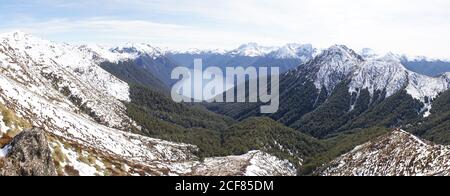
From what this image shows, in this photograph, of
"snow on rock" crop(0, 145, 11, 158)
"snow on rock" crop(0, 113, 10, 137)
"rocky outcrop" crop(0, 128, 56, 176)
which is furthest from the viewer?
"snow on rock" crop(0, 113, 10, 137)

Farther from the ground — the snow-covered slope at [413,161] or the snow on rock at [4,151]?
the snow on rock at [4,151]

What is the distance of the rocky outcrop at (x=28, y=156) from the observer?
76.6 meters

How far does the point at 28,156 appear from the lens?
78.2 metres

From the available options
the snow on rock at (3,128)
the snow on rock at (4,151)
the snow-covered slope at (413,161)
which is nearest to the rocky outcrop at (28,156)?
the snow on rock at (4,151)

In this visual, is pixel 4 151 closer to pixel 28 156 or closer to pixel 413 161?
pixel 28 156

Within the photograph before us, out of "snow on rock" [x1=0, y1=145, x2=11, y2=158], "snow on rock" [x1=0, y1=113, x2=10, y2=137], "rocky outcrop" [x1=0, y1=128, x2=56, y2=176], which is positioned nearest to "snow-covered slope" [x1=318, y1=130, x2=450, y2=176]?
"rocky outcrop" [x1=0, y1=128, x2=56, y2=176]

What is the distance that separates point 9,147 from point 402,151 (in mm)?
153607

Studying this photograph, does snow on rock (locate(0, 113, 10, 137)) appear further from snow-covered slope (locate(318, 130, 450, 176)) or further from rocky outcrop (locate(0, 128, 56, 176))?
snow-covered slope (locate(318, 130, 450, 176))

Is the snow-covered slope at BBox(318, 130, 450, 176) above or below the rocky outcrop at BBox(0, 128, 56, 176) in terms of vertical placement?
below

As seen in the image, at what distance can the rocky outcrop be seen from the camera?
3017 inches

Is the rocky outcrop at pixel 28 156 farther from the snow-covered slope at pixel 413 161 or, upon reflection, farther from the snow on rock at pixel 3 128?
the snow-covered slope at pixel 413 161

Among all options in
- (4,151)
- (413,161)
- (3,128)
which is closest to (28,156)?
(4,151)
